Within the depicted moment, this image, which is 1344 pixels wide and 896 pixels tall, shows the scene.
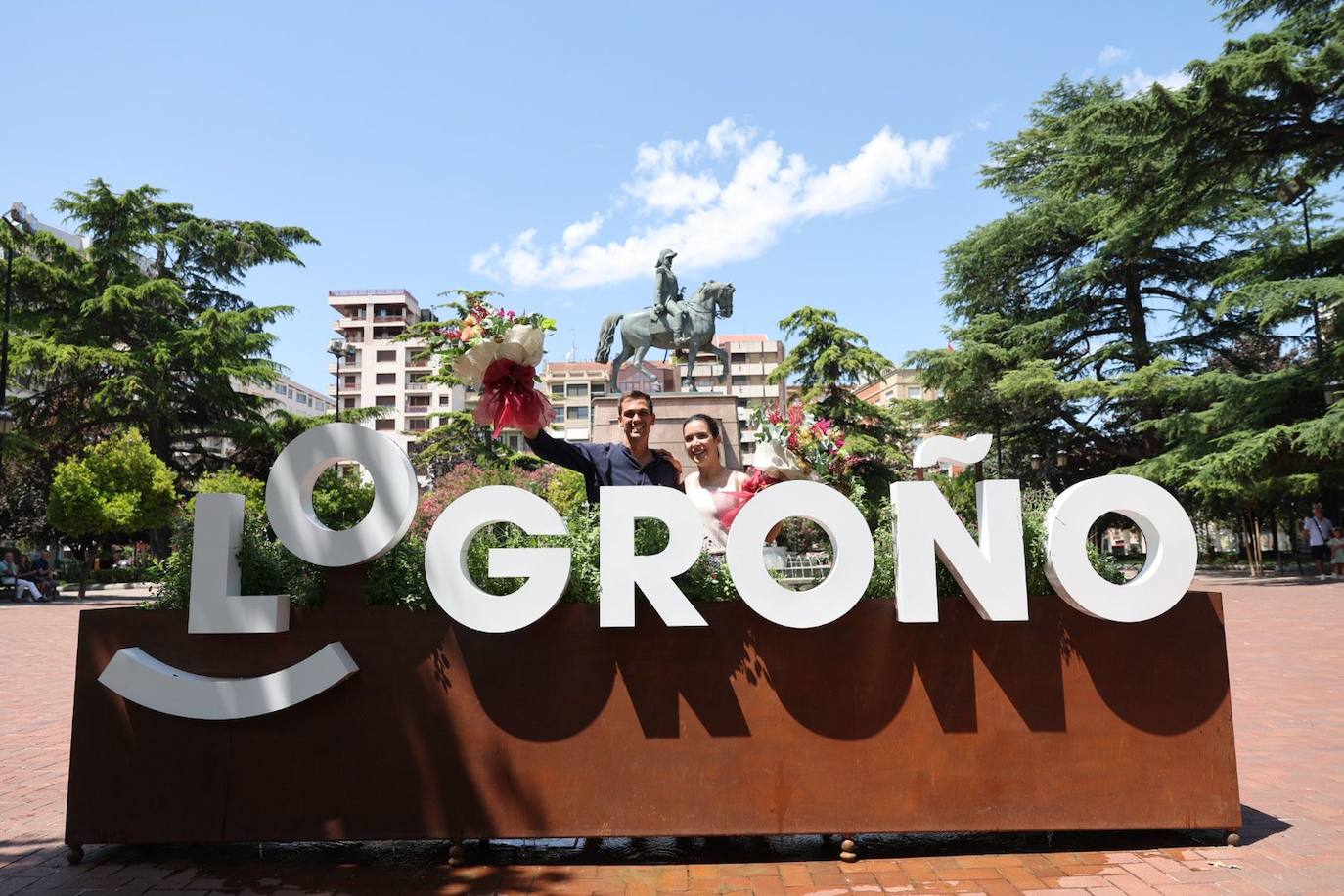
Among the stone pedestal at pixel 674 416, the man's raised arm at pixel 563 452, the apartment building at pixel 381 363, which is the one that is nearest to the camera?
the man's raised arm at pixel 563 452

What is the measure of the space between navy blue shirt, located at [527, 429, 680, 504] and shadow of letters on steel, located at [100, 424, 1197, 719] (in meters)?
0.66

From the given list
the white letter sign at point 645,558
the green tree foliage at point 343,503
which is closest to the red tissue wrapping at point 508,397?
the white letter sign at point 645,558

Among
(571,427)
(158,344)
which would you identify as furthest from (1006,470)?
(571,427)

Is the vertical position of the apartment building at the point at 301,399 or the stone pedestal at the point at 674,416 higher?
the apartment building at the point at 301,399

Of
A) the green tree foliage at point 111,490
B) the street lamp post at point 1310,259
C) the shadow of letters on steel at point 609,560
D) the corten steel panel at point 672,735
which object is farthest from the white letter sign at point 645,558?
the green tree foliage at point 111,490

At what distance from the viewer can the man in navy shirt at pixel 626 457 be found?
442 cm

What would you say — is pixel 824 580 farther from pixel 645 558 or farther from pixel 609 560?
pixel 609 560

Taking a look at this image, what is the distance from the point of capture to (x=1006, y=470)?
3177 cm

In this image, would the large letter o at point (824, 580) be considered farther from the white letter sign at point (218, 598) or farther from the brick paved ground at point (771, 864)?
the white letter sign at point (218, 598)

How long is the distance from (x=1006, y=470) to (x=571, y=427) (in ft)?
180

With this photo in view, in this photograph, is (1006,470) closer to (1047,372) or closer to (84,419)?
(1047,372)

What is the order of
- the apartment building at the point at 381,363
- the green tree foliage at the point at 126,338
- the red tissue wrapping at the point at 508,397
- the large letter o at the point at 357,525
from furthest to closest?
the apartment building at the point at 381,363 → the green tree foliage at the point at 126,338 → the red tissue wrapping at the point at 508,397 → the large letter o at the point at 357,525

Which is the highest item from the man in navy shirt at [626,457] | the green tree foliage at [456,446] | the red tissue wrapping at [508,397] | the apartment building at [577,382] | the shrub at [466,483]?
the apartment building at [577,382]

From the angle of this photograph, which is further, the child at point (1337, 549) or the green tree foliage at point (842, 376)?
the green tree foliage at point (842, 376)
